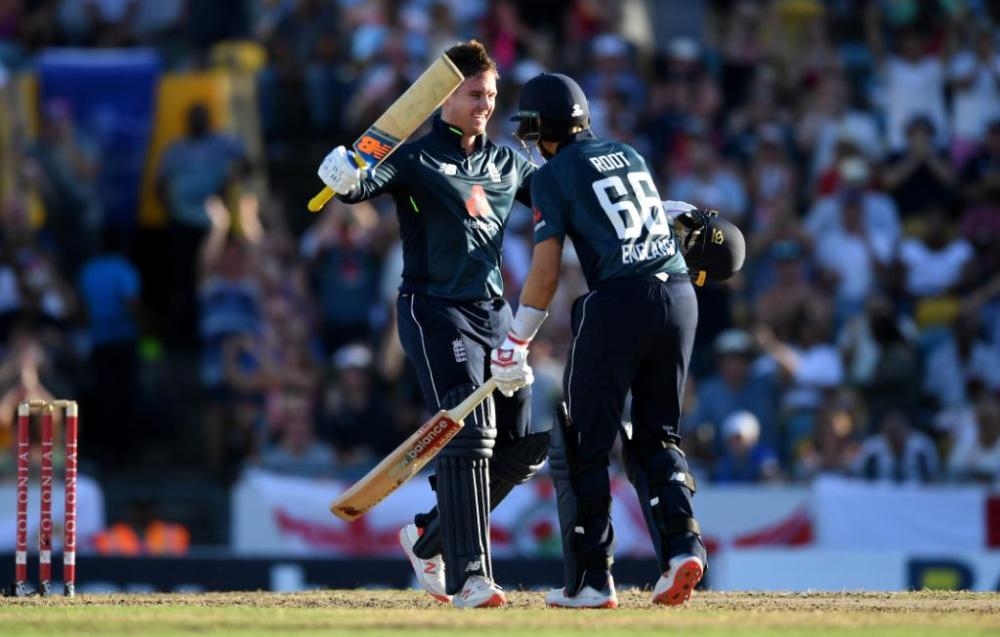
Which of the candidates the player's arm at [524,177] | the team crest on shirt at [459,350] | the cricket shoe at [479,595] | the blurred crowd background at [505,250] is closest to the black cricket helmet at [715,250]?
the player's arm at [524,177]

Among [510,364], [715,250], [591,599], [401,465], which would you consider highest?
[715,250]

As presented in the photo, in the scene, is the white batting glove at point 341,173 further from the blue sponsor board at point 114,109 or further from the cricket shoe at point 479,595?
the blue sponsor board at point 114,109

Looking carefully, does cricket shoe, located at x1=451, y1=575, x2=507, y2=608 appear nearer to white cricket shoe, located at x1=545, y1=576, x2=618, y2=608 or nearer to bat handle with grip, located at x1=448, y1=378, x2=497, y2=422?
white cricket shoe, located at x1=545, y1=576, x2=618, y2=608

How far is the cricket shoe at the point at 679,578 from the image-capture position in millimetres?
8469

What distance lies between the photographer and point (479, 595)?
861cm

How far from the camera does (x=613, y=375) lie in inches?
334

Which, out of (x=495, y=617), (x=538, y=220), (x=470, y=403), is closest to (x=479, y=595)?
(x=495, y=617)

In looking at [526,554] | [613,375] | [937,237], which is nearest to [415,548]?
[613,375]

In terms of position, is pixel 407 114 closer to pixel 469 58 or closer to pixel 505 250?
pixel 469 58

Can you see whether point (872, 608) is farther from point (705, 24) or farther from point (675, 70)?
point (705, 24)

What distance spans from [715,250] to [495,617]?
213cm

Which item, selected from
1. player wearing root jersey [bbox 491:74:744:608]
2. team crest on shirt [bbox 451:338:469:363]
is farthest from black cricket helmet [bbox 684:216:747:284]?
team crest on shirt [bbox 451:338:469:363]

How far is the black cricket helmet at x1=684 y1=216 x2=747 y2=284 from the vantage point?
9.17 meters

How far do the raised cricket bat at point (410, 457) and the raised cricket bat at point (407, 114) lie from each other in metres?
1.07
